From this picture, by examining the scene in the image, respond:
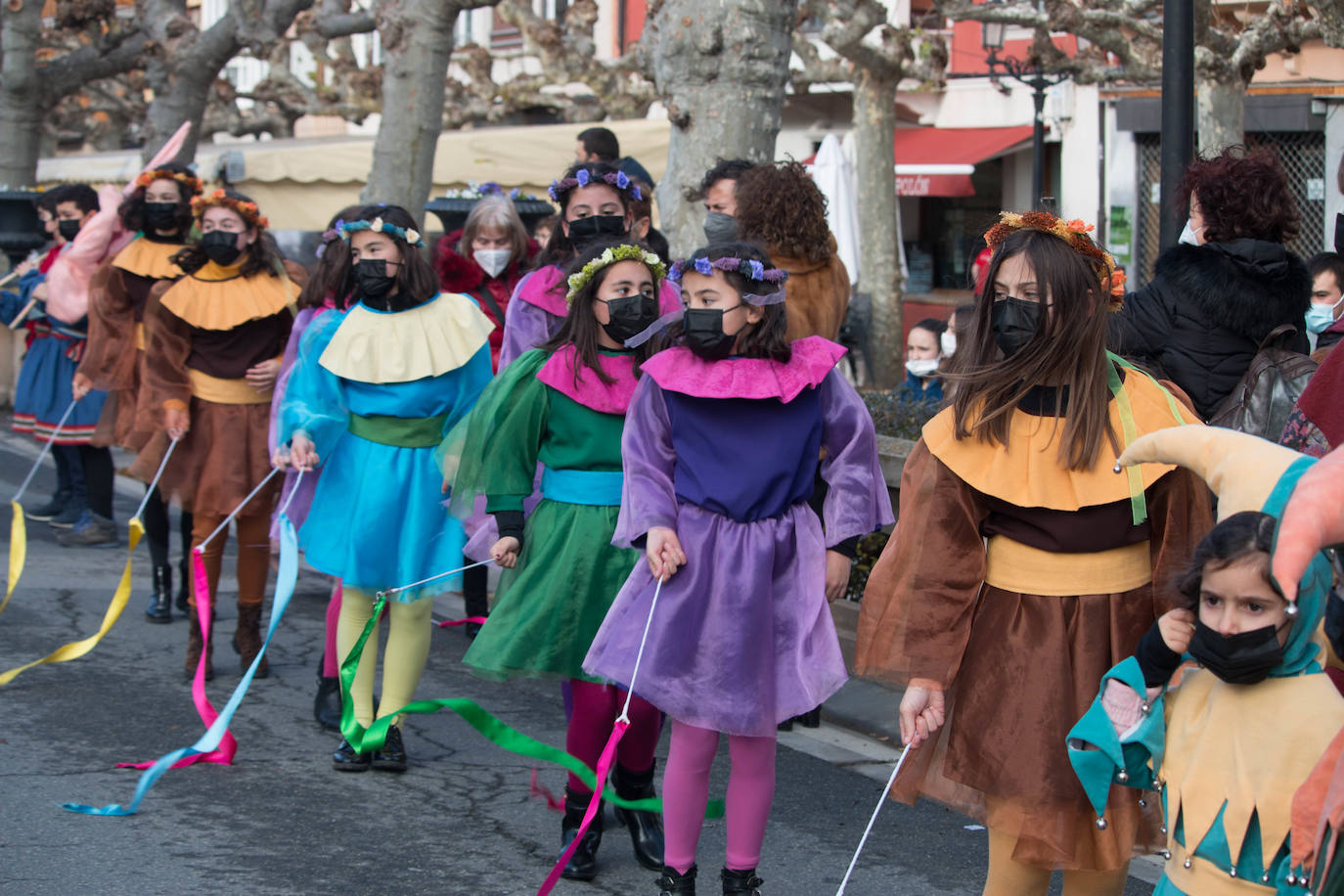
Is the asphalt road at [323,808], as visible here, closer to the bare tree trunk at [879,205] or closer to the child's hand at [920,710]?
the child's hand at [920,710]

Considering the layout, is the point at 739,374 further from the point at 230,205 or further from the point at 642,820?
the point at 230,205

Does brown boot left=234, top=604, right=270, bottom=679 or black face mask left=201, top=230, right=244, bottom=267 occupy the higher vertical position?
black face mask left=201, top=230, right=244, bottom=267

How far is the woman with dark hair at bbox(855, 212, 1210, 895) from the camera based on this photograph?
322 cm

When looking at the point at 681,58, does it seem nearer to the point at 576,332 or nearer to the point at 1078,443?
the point at 576,332

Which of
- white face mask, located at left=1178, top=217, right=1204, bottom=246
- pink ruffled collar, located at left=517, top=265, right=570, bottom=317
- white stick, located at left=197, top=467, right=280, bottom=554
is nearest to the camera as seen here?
white face mask, located at left=1178, top=217, right=1204, bottom=246

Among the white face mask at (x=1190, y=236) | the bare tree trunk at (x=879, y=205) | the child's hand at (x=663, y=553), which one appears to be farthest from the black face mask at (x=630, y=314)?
the bare tree trunk at (x=879, y=205)

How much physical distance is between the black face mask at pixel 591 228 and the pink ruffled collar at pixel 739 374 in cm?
137

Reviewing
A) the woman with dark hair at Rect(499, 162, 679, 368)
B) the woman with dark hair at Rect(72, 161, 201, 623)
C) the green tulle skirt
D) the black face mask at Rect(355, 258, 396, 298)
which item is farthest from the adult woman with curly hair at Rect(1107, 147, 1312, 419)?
the woman with dark hair at Rect(72, 161, 201, 623)

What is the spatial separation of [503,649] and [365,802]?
0.93 metres

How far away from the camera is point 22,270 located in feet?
33.8

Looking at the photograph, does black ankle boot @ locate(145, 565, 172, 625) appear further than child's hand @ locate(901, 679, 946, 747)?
Yes

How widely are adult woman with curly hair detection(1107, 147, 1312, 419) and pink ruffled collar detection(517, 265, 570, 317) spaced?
178 cm

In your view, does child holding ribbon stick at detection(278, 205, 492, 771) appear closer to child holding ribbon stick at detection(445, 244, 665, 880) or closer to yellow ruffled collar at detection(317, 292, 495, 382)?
yellow ruffled collar at detection(317, 292, 495, 382)

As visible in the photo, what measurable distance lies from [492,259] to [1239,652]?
15.7 feet
